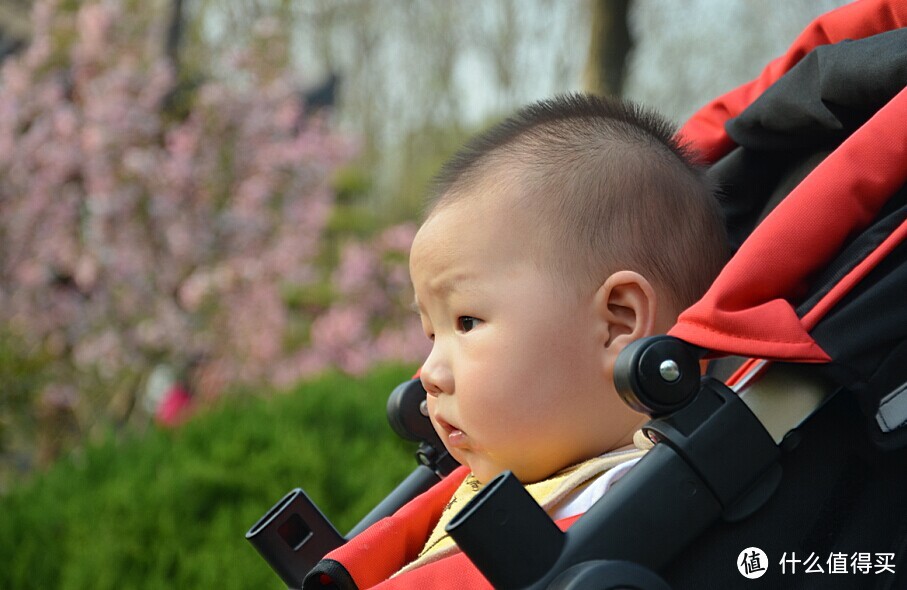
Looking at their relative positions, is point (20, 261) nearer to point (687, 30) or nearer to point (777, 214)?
point (777, 214)

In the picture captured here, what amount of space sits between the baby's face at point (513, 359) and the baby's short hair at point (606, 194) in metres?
0.04

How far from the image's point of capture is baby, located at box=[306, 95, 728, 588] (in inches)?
56.9

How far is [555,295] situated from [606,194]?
0.55ft

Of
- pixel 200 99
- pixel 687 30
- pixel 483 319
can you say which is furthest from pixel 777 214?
pixel 687 30

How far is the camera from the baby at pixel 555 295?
1.45 metres

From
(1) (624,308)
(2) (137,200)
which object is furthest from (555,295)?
(2) (137,200)

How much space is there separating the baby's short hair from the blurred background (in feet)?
6.10

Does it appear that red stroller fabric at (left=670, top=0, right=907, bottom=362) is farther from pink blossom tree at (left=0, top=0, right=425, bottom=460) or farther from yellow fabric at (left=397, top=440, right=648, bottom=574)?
pink blossom tree at (left=0, top=0, right=425, bottom=460)

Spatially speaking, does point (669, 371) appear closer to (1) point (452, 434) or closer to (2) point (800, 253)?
(2) point (800, 253)

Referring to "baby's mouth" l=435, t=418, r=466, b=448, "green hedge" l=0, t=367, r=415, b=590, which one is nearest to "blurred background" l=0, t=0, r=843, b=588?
"green hedge" l=0, t=367, r=415, b=590

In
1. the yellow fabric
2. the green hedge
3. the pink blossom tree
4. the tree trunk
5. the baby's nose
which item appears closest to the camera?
the yellow fabric

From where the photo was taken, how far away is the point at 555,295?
145cm

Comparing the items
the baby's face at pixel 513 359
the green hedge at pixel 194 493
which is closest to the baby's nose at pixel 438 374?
the baby's face at pixel 513 359

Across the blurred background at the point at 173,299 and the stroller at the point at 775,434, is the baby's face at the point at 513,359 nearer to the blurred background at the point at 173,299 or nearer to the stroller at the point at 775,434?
the stroller at the point at 775,434
